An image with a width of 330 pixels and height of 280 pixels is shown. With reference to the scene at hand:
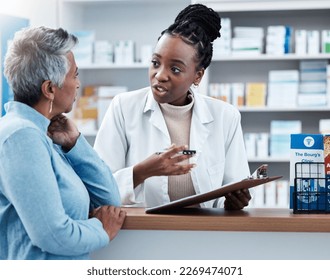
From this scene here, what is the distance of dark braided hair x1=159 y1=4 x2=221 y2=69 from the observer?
2538mm

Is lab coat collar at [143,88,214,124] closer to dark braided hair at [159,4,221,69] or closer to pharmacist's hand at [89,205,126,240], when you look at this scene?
dark braided hair at [159,4,221,69]

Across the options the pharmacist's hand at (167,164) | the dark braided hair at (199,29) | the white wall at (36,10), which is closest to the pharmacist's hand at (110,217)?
the pharmacist's hand at (167,164)

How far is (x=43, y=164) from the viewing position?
175 cm

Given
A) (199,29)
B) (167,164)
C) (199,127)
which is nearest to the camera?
(167,164)

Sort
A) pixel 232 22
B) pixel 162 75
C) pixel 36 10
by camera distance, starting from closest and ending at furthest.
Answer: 1. pixel 162 75
2. pixel 36 10
3. pixel 232 22

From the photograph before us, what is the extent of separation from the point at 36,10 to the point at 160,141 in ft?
9.69

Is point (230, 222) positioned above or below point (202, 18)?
below

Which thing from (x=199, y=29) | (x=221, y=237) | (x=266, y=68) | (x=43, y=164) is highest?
(x=266, y=68)

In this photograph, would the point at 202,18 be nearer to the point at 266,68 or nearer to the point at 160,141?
the point at 160,141

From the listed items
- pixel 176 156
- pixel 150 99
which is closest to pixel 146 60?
pixel 150 99

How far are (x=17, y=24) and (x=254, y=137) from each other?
194 centimetres

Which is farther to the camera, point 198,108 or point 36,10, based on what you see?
point 36,10

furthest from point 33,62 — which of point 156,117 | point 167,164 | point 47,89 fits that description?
point 156,117

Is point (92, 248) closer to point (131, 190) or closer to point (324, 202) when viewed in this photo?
point (131, 190)
